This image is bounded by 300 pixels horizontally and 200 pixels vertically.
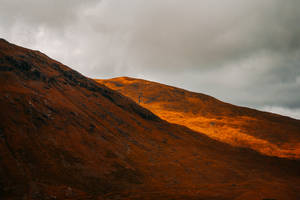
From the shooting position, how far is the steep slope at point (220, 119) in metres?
39.5

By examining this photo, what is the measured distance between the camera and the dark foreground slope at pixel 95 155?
1350cm

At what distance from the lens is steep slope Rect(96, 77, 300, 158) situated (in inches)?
1554

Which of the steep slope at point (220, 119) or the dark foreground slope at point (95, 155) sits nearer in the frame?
the dark foreground slope at point (95, 155)

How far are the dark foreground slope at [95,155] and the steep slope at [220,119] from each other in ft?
21.8

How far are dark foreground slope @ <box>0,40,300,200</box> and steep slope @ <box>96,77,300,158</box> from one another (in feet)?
21.8

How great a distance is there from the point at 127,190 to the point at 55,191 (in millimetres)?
5687

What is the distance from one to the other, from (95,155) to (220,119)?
44.9m

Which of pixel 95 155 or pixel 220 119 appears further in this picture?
pixel 220 119

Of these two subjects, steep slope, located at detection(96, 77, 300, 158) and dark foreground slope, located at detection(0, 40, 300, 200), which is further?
steep slope, located at detection(96, 77, 300, 158)

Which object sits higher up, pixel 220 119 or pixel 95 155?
pixel 220 119

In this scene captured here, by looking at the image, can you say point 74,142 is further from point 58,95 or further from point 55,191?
point 58,95

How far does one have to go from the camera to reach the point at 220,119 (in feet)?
178

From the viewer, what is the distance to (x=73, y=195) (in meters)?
12.5

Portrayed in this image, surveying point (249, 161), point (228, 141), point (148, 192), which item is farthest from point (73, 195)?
point (228, 141)
